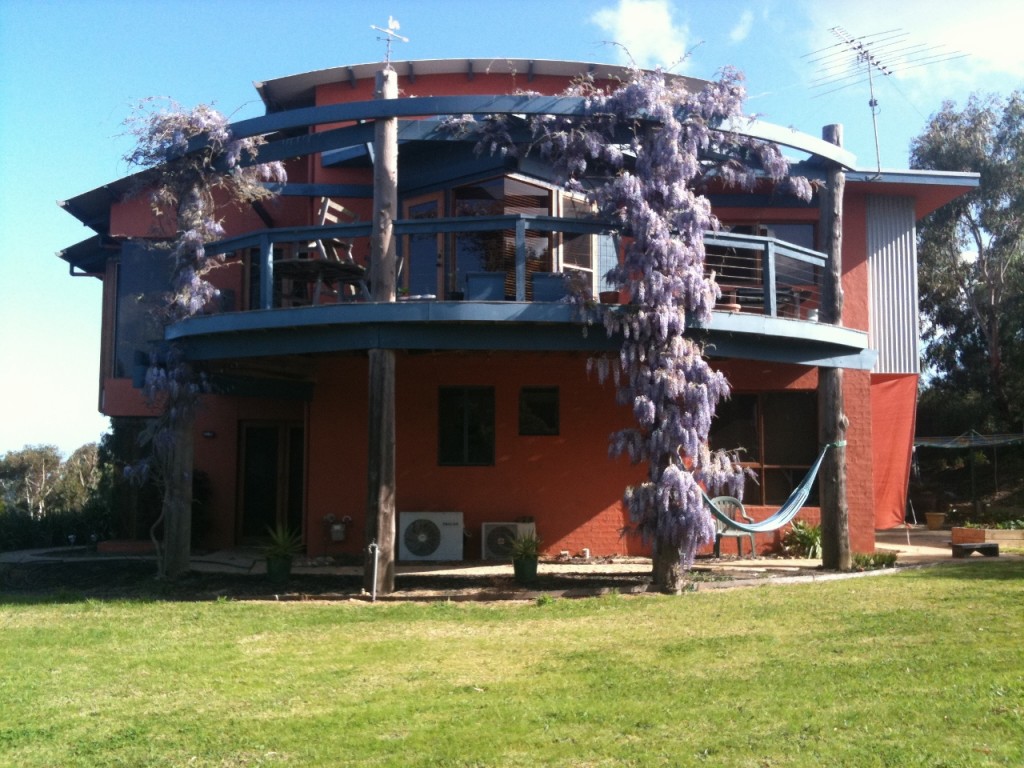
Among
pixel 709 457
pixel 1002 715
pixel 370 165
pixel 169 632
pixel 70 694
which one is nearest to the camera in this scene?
pixel 1002 715

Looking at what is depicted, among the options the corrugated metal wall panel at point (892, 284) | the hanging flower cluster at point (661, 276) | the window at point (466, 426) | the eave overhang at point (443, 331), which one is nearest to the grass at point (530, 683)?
the hanging flower cluster at point (661, 276)

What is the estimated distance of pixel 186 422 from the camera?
1207 centimetres

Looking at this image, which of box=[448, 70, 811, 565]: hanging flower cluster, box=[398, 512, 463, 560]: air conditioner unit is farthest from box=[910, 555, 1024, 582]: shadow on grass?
box=[398, 512, 463, 560]: air conditioner unit

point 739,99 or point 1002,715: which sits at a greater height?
point 739,99

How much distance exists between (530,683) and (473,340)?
4827mm

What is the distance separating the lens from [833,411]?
12055mm

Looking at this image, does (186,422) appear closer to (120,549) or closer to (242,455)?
(242,455)

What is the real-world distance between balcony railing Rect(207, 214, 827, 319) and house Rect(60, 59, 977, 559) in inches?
1.6

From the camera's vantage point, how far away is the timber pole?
1042cm

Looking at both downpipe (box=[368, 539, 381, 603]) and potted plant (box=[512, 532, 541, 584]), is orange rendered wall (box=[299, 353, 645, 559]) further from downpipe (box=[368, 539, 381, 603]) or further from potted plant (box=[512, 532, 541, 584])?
downpipe (box=[368, 539, 381, 603])

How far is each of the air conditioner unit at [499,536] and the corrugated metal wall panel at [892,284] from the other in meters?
5.93

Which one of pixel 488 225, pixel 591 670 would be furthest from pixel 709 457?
pixel 591 670

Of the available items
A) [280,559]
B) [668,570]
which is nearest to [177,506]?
[280,559]

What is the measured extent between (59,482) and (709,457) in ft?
78.5
